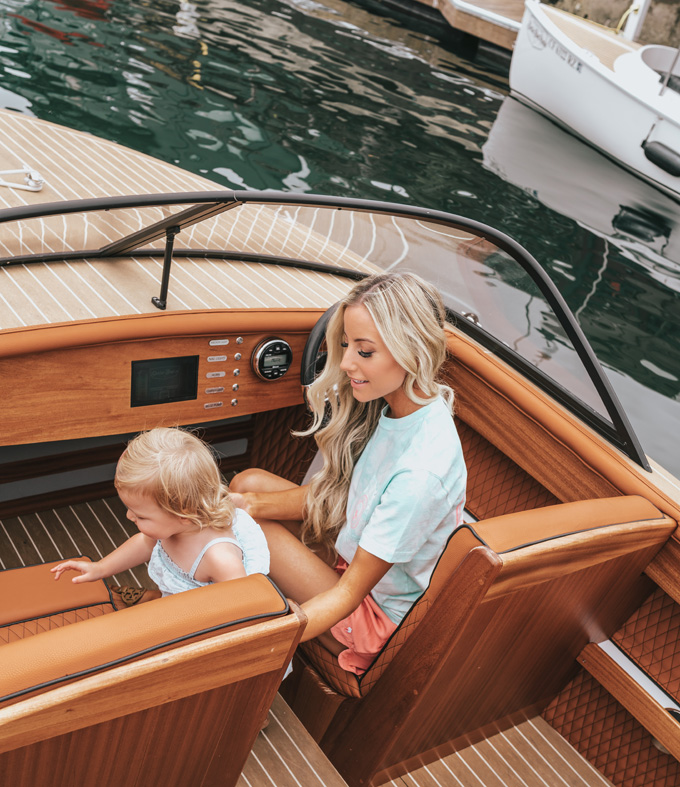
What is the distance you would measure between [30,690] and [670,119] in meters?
8.69

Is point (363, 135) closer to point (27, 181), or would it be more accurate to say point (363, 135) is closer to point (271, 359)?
point (27, 181)

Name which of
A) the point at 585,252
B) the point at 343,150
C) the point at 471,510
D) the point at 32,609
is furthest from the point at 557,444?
the point at 343,150

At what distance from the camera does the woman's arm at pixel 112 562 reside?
1.48m

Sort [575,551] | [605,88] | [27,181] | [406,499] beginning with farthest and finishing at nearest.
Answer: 1. [605,88]
2. [27,181]
3. [406,499]
4. [575,551]

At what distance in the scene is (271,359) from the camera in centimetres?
198

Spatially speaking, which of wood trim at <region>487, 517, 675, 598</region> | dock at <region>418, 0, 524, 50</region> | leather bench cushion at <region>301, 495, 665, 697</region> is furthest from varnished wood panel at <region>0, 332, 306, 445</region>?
dock at <region>418, 0, 524, 50</region>

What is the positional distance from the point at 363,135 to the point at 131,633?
297 inches

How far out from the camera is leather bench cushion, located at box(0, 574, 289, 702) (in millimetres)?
791

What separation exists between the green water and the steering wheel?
3.11m

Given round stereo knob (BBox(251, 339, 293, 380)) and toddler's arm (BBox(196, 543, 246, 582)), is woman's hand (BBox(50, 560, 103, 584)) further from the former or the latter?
round stereo knob (BBox(251, 339, 293, 380))

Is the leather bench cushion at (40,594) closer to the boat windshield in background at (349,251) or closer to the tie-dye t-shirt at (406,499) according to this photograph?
the tie-dye t-shirt at (406,499)

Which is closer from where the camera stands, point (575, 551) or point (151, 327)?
point (575, 551)

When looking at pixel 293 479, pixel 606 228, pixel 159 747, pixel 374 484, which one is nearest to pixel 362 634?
pixel 374 484

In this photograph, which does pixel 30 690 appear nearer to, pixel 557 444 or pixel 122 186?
pixel 557 444
